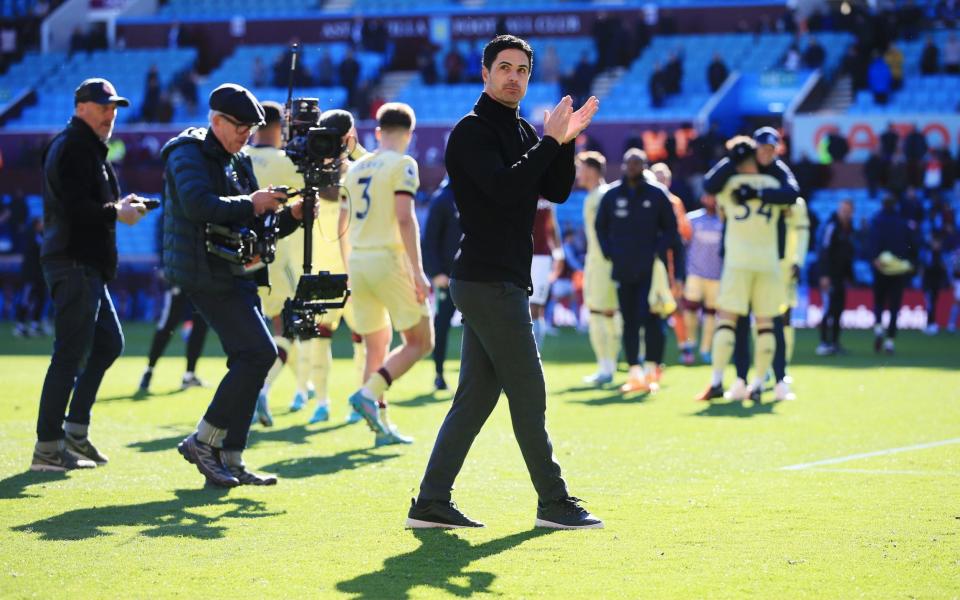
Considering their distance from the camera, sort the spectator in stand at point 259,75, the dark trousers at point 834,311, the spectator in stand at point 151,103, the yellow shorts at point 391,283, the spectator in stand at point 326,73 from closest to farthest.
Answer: the yellow shorts at point 391,283 → the dark trousers at point 834,311 → the spectator in stand at point 151,103 → the spectator in stand at point 326,73 → the spectator in stand at point 259,75

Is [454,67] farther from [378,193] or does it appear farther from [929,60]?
[378,193]

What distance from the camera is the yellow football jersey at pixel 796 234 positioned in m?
13.9

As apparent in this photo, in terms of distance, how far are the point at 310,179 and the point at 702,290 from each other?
434 inches

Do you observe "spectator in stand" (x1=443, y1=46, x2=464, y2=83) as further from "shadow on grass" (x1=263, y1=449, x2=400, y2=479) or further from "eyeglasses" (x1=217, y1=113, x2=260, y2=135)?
"eyeglasses" (x1=217, y1=113, x2=260, y2=135)

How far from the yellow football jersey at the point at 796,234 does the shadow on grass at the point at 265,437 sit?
466 centimetres

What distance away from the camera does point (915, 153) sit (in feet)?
101

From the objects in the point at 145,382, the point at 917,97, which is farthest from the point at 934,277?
the point at 145,382

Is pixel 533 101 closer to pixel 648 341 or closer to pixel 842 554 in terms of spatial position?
pixel 648 341

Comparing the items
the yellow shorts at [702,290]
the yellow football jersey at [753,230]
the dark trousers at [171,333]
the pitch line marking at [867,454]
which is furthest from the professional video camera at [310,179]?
the yellow shorts at [702,290]

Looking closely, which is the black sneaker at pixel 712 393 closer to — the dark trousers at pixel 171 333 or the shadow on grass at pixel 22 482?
the dark trousers at pixel 171 333

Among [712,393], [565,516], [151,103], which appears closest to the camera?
[565,516]

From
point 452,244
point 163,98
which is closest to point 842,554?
point 452,244

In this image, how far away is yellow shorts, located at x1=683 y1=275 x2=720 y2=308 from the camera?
1847 cm

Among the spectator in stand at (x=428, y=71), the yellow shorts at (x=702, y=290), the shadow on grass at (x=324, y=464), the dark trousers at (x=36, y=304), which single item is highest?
the spectator in stand at (x=428, y=71)
